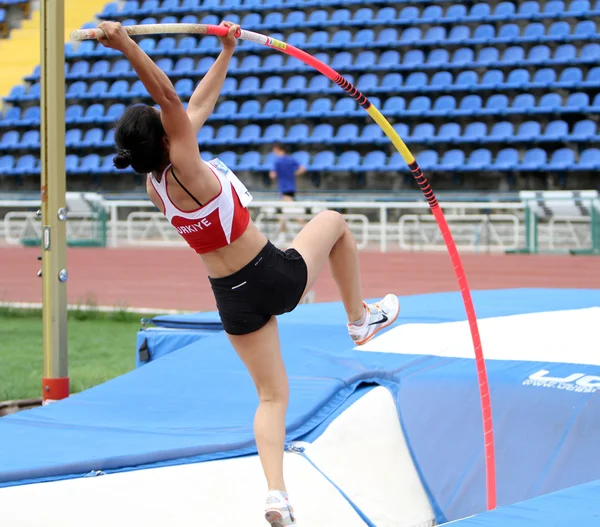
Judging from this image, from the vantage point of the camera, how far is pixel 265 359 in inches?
109

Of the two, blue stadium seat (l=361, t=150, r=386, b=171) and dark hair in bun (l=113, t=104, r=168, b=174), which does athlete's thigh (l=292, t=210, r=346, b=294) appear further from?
blue stadium seat (l=361, t=150, r=386, b=171)

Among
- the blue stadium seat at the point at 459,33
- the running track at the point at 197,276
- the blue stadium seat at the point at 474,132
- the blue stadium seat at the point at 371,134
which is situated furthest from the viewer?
the blue stadium seat at the point at 459,33

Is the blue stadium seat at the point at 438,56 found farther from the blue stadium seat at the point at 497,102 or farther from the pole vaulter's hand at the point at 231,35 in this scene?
the pole vaulter's hand at the point at 231,35

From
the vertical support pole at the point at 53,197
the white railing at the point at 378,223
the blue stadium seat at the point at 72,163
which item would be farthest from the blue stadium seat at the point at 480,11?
the vertical support pole at the point at 53,197

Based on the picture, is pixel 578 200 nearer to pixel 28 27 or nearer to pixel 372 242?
pixel 372 242

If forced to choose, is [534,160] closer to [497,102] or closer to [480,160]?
[480,160]

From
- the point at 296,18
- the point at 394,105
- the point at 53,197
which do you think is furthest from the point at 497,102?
the point at 53,197

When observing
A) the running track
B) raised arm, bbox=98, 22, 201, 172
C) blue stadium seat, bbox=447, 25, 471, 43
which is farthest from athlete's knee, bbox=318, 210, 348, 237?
blue stadium seat, bbox=447, 25, 471, 43

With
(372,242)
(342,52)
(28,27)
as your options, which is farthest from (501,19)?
(28,27)

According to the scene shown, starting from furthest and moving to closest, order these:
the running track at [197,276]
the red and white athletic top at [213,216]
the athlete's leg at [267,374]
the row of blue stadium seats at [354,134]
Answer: the row of blue stadium seats at [354,134] → the running track at [197,276] → the athlete's leg at [267,374] → the red and white athletic top at [213,216]

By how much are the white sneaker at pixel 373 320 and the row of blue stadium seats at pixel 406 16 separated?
1204 centimetres

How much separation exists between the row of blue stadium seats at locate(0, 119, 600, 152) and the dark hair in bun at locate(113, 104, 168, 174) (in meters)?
10.6

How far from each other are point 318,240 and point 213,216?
452 mm

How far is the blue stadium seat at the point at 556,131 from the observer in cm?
1301
